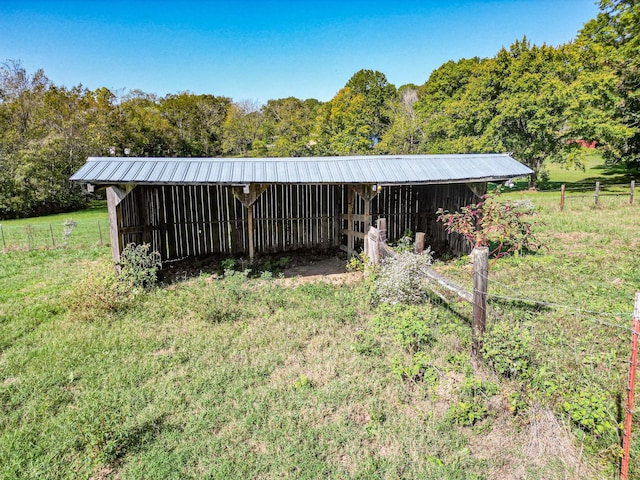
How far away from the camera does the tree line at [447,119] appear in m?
21.8

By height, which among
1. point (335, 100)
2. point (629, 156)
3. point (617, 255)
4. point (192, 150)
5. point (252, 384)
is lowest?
point (252, 384)

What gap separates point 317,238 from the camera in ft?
38.4

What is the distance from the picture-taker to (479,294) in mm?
4340

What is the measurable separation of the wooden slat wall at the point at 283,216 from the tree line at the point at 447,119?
617 cm

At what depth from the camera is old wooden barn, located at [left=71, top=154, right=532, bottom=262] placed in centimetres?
810

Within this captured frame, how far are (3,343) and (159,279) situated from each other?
132 inches

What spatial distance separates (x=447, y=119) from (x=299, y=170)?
22.3 metres

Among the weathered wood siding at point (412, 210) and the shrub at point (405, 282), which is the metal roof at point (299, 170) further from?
the shrub at point (405, 282)

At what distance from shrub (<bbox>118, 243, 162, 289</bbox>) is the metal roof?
1400mm

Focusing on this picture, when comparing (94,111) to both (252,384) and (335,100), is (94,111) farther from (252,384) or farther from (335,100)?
(252,384)

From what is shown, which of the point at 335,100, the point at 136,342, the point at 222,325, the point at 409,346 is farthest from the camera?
the point at 335,100

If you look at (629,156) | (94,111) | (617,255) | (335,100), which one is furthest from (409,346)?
(335,100)

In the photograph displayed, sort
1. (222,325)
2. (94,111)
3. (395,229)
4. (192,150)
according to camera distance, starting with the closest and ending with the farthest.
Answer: (222,325) → (395,229) → (94,111) → (192,150)

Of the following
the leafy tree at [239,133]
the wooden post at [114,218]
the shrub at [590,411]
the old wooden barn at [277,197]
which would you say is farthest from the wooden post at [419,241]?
the leafy tree at [239,133]
